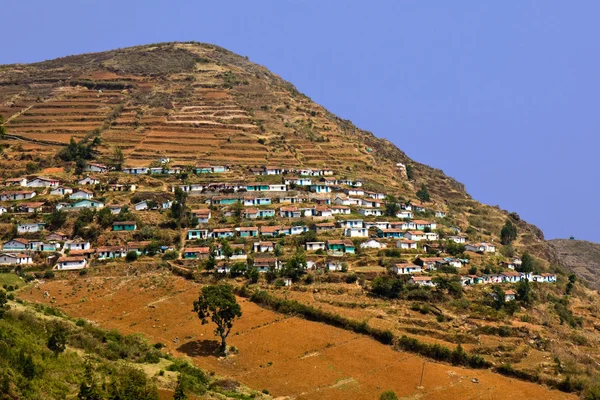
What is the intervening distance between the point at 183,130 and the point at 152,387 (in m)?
68.0

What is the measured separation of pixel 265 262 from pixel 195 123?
46570mm

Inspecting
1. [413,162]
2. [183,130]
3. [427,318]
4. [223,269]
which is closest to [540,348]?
[427,318]

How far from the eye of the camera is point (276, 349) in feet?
115

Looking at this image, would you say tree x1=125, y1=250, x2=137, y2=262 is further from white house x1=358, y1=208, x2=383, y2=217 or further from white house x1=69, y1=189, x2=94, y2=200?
white house x1=358, y1=208, x2=383, y2=217

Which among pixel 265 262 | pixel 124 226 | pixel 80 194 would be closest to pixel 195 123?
pixel 80 194

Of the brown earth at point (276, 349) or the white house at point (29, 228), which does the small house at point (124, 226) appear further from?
the brown earth at point (276, 349)

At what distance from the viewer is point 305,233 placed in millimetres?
54688

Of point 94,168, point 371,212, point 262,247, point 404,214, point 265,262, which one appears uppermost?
point 94,168

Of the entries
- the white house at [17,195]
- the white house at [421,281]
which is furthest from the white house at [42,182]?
the white house at [421,281]

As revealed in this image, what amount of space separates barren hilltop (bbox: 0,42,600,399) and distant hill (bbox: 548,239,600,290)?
262 centimetres

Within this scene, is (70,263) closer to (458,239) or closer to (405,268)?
(405,268)

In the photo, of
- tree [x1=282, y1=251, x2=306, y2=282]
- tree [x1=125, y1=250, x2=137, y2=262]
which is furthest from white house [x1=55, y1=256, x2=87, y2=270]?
tree [x1=282, y1=251, x2=306, y2=282]

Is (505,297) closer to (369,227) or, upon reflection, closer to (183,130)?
(369,227)

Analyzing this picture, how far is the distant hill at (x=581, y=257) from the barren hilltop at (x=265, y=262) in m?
2.62
